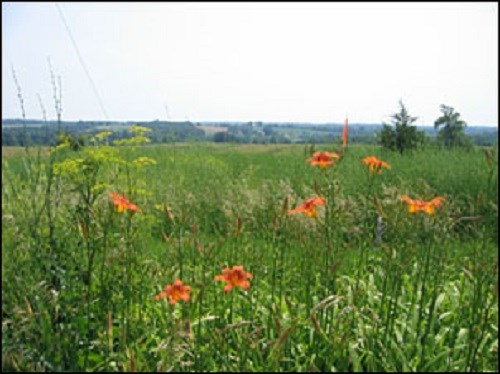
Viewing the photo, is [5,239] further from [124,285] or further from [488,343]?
[488,343]

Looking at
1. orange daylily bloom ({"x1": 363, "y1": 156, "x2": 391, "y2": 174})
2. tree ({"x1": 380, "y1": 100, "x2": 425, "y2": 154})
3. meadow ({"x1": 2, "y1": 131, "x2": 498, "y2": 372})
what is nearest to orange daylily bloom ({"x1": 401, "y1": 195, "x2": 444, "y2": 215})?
meadow ({"x1": 2, "y1": 131, "x2": 498, "y2": 372})

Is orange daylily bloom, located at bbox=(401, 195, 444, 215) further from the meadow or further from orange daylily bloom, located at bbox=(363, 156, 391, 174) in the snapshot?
orange daylily bloom, located at bbox=(363, 156, 391, 174)

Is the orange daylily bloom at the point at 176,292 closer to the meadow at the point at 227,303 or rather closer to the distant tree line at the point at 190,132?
the meadow at the point at 227,303

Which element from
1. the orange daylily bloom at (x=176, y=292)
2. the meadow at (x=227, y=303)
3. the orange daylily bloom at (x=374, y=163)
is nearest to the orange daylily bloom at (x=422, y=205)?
the meadow at (x=227, y=303)

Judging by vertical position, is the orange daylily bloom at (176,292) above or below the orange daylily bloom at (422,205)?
below

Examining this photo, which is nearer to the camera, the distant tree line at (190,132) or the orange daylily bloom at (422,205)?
the orange daylily bloom at (422,205)

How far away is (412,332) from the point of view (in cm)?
251

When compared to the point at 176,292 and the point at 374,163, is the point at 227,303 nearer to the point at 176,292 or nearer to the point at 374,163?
the point at 176,292

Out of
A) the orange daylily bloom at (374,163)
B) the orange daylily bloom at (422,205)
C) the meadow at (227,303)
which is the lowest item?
the meadow at (227,303)

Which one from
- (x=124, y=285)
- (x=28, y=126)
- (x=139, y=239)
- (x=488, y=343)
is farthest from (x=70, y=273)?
(x=488, y=343)

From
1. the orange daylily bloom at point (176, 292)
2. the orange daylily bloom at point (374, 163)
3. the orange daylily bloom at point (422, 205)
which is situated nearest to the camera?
the orange daylily bloom at point (176, 292)

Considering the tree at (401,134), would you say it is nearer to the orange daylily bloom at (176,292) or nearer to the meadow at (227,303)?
the meadow at (227,303)

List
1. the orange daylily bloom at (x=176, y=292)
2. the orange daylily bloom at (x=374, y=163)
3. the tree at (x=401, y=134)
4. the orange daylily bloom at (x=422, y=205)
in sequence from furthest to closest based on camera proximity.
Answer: the tree at (x=401, y=134) < the orange daylily bloom at (x=374, y=163) < the orange daylily bloom at (x=422, y=205) < the orange daylily bloom at (x=176, y=292)

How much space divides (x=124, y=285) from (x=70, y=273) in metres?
0.30
